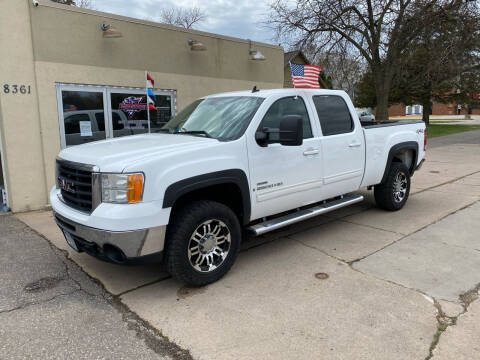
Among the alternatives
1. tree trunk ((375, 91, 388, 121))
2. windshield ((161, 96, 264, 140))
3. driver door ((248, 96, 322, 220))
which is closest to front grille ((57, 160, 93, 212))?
windshield ((161, 96, 264, 140))

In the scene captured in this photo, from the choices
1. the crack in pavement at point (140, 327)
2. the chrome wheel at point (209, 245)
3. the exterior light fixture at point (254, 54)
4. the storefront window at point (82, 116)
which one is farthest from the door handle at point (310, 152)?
the exterior light fixture at point (254, 54)

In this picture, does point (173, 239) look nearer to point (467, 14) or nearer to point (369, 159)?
point (369, 159)

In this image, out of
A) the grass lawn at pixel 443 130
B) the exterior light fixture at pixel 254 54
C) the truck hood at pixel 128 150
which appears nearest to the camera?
the truck hood at pixel 128 150

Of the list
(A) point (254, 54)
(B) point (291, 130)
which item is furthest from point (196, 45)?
(B) point (291, 130)

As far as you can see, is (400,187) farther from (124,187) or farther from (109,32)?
(109,32)

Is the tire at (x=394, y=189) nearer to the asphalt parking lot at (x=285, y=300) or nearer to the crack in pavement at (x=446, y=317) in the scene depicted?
the asphalt parking lot at (x=285, y=300)

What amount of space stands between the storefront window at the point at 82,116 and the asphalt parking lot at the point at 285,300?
2.69 metres

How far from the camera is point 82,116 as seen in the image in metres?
7.95

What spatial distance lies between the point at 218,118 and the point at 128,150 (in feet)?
4.16

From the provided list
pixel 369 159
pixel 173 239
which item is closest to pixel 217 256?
pixel 173 239

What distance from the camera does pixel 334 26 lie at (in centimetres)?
1917

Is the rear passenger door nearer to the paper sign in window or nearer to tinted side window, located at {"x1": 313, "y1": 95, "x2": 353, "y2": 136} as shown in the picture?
tinted side window, located at {"x1": 313, "y1": 95, "x2": 353, "y2": 136}

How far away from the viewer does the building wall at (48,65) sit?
697 centimetres

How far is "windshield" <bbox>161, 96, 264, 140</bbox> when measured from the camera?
4306 mm
